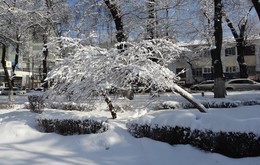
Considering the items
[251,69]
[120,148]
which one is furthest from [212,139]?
[251,69]

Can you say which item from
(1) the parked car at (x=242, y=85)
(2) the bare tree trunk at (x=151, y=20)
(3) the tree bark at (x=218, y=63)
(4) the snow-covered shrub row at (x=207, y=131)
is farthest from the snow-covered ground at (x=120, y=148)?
(1) the parked car at (x=242, y=85)

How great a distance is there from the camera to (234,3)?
2144 cm

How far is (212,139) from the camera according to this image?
8.00 metres

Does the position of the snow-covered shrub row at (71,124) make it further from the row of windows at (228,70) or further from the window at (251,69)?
the window at (251,69)

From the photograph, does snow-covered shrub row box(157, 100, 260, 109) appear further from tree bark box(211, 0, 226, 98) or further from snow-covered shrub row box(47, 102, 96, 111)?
tree bark box(211, 0, 226, 98)

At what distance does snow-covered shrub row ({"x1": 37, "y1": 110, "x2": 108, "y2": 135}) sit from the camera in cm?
1053

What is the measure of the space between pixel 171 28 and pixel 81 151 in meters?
11.7

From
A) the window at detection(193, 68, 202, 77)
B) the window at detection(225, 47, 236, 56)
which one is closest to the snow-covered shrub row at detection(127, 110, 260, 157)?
the window at detection(225, 47, 236, 56)

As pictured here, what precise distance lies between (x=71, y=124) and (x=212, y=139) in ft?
15.1

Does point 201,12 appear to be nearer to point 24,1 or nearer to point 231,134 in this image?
point 24,1

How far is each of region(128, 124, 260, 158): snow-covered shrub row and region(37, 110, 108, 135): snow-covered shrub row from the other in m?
1.76

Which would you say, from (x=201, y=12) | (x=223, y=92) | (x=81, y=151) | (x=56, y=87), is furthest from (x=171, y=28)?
(x=81, y=151)

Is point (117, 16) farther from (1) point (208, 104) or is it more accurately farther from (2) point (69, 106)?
(1) point (208, 104)

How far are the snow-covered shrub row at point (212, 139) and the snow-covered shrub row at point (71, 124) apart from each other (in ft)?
5.78
